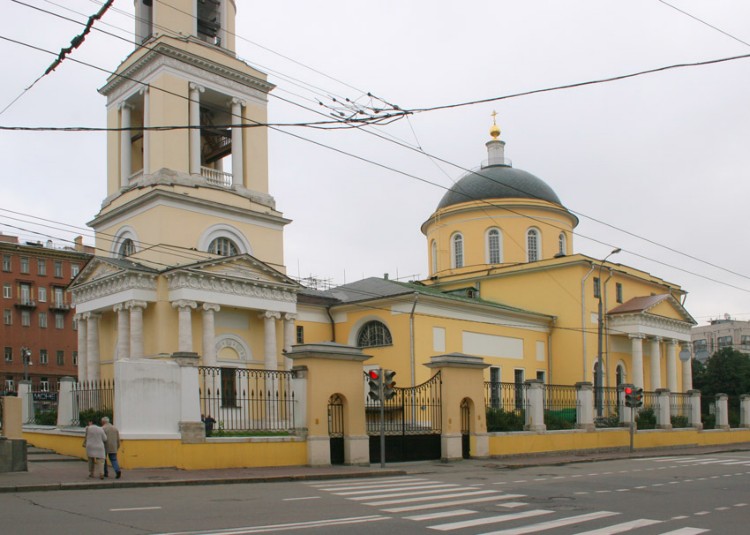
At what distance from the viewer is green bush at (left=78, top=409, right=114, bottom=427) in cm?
2020

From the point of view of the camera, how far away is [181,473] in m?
17.3

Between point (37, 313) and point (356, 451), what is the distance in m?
52.9

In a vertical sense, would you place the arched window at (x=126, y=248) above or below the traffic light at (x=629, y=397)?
above

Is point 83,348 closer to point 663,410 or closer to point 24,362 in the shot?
point 663,410

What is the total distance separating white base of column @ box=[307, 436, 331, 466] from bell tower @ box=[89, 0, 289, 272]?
47.5 feet

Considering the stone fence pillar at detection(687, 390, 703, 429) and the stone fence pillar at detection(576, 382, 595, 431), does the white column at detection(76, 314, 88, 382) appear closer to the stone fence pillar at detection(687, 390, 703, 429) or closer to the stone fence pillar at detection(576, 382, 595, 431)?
the stone fence pillar at detection(576, 382, 595, 431)

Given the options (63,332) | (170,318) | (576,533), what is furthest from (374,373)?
(63,332)

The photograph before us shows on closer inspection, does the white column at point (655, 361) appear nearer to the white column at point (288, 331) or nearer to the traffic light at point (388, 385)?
the white column at point (288, 331)

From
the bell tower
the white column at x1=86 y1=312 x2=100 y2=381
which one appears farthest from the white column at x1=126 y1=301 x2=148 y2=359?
the white column at x1=86 y1=312 x2=100 y2=381

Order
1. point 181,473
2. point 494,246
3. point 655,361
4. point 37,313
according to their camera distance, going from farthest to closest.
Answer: point 37,313 < point 494,246 < point 655,361 < point 181,473

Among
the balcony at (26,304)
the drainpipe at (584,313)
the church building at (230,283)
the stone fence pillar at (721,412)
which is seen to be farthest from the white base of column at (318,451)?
the balcony at (26,304)

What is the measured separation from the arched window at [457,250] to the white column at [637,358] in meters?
11.3

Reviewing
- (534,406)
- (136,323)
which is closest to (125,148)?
(136,323)

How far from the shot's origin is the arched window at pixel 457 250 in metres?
50.2
